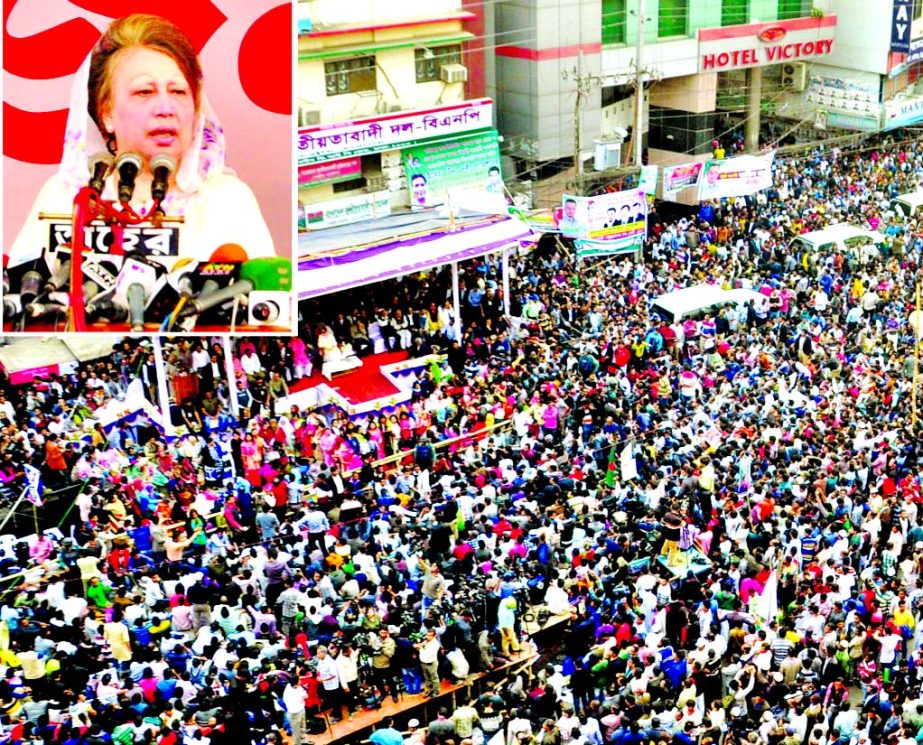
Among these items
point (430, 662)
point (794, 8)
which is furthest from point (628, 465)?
point (794, 8)

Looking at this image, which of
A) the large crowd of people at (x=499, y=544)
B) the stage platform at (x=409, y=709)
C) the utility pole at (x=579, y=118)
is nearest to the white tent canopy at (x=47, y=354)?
the large crowd of people at (x=499, y=544)

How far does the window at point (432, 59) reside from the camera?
104ft

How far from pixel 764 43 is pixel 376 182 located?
1268cm

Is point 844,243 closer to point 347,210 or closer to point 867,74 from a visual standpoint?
point 867,74

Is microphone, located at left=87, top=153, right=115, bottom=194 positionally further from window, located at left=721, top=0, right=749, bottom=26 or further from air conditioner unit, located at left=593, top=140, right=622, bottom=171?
window, located at left=721, top=0, right=749, bottom=26

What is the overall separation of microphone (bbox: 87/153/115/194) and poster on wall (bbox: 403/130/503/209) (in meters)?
13.0

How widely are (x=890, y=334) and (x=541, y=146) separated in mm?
10301

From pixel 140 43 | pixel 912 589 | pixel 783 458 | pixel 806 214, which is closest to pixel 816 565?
pixel 912 589

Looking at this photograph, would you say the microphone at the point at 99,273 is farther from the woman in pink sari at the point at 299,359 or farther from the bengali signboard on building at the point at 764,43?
the bengali signboard on building at the point at 764,43

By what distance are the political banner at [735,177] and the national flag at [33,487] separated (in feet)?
59.7

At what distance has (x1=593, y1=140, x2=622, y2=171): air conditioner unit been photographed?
35344mm

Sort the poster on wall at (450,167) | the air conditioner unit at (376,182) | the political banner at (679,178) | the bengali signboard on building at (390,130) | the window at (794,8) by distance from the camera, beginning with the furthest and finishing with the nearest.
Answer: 1. the window at (794,8)
2. the political banner at (679,178)
3. the poster on wall at (450,167)
4. the air conditioner unit at (376,182)
5. the bengali signboard on building at (390,130)

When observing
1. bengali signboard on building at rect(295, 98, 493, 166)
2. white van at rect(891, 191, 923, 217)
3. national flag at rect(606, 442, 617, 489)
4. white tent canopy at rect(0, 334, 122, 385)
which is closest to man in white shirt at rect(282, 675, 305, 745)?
national flag at rect(606, 442, 617, 489)

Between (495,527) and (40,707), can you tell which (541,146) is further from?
(40,707)
